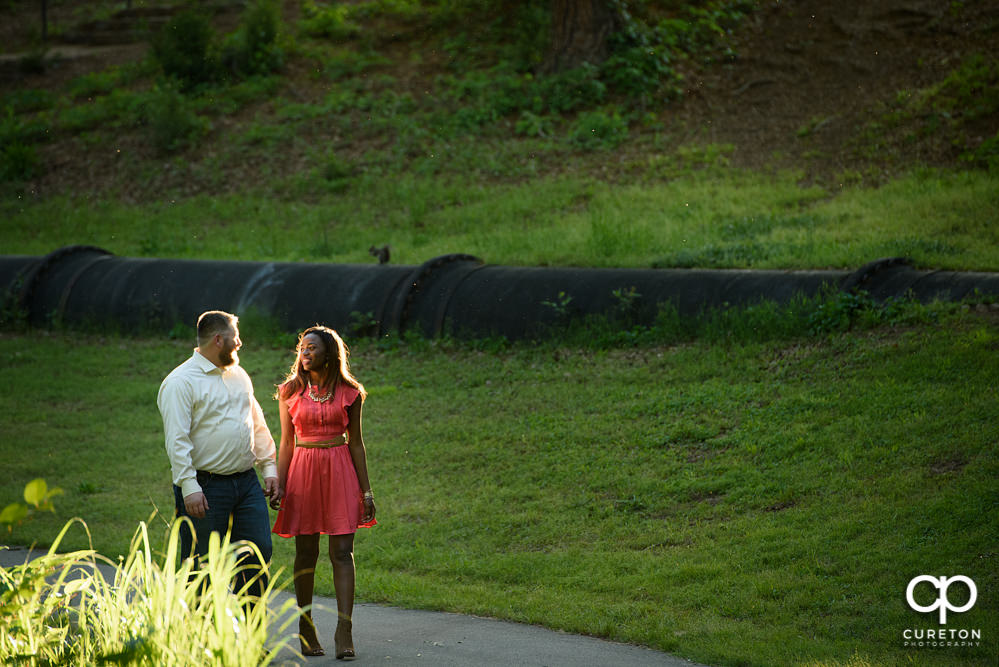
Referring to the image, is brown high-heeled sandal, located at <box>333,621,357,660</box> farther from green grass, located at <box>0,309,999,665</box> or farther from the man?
green grass, located at <box>0,309,999,665</box>

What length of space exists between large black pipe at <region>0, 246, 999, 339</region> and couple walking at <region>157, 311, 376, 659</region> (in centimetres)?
682

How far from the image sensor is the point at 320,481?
5.65 meters

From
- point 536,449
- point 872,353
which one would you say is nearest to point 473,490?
point 536,449

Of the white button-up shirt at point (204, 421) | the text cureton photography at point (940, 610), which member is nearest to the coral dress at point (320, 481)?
the white button-up shirt at point (204, 421)

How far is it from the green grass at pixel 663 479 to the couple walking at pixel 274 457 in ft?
4.25

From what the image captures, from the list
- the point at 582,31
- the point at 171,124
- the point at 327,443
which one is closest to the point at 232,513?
the point at 327,443

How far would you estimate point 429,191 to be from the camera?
19516 mm

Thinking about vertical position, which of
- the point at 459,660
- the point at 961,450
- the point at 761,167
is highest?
the point at 761,167

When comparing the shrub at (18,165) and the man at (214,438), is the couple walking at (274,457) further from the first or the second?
the shrub at (18,165)

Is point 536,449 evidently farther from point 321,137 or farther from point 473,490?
point 321,137

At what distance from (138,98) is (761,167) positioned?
1518cm

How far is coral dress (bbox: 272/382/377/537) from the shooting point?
221 inches

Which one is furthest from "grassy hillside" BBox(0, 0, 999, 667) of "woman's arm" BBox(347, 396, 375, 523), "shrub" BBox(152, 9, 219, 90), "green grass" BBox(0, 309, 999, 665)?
"woman's arm" BBox(347, 396, 375, 523)

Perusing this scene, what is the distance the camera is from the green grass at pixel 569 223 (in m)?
13.4
